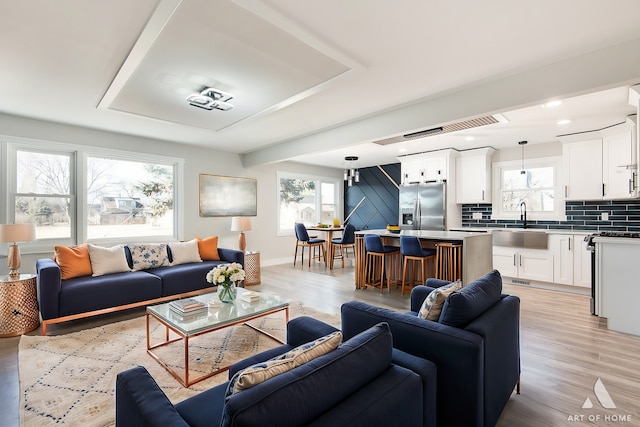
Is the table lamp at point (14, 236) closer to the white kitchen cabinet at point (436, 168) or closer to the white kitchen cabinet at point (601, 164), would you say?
the white kitchen cabinet at point (436, 168)

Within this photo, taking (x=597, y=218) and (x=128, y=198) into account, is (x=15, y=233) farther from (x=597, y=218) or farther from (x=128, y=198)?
(x=597, y=218)

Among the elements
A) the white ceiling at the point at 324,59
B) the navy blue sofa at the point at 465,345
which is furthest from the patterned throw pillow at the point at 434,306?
the white ceiling at the point at 324,59

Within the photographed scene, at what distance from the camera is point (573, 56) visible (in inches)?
95.1

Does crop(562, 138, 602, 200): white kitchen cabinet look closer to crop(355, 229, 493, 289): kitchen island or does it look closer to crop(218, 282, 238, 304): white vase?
crop(355, 229, 493, 289): kitchen island

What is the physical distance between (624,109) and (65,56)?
5.77 meters

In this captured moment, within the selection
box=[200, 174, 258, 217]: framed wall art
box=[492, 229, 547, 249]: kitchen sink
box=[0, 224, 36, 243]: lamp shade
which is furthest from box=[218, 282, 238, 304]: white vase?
box=[492, 229, 547, 249]: kitchen sink

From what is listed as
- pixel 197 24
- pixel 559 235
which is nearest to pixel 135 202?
pixel 197 24

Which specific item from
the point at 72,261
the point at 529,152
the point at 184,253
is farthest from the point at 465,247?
the point at 72,261

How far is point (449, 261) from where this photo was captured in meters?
4.09

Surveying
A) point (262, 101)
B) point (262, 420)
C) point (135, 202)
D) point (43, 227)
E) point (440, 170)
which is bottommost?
point (262, 420)

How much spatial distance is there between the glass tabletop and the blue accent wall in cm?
544

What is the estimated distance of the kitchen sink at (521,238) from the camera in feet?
16.5

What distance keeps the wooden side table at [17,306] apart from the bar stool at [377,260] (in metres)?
4.08

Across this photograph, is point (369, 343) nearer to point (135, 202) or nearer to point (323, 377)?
point (323, 377)
